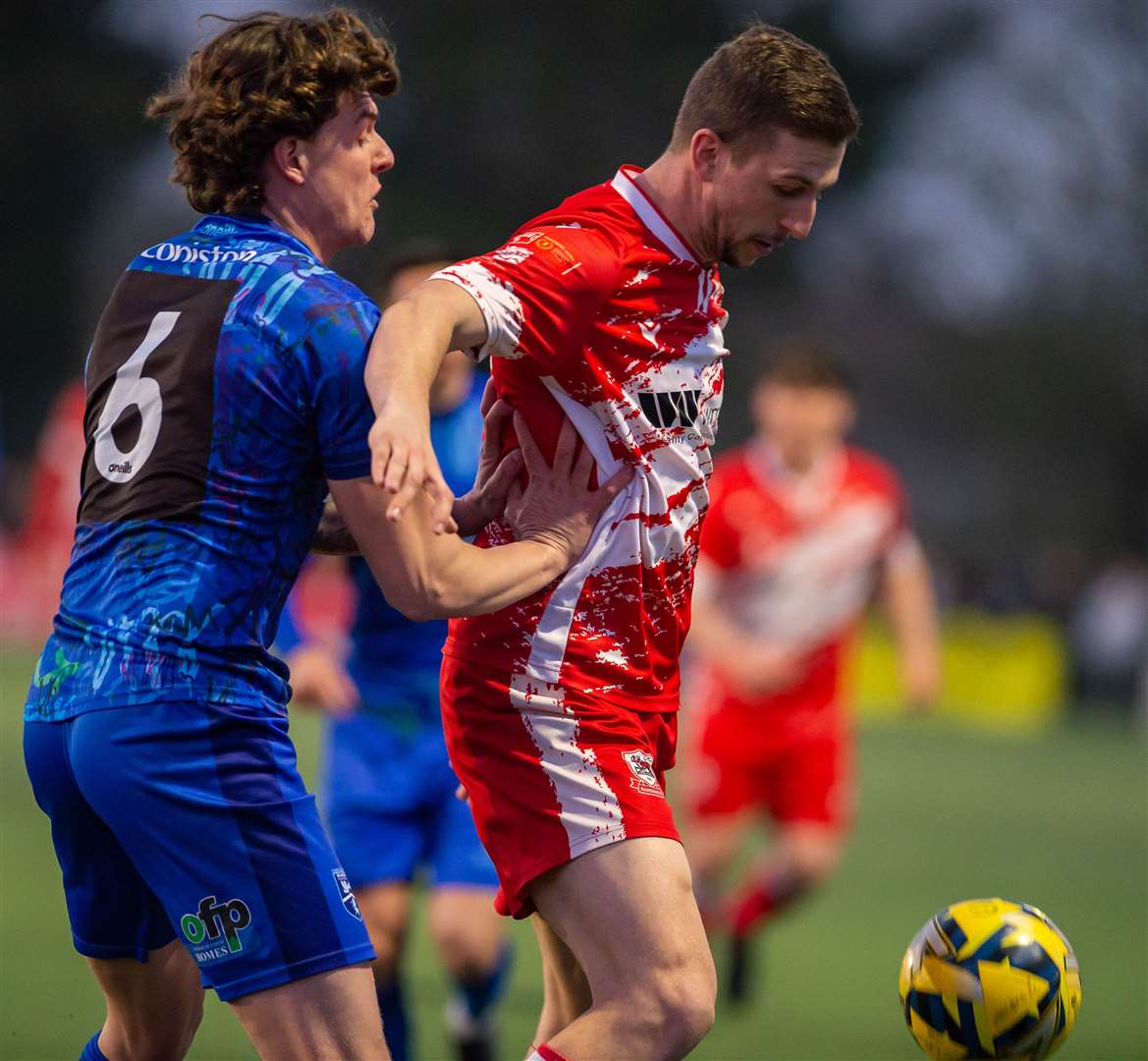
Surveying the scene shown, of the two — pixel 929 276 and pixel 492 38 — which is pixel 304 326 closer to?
pixel 492 38

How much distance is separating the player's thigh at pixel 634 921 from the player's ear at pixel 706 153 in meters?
1.44

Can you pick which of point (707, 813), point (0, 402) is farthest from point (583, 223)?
point (0, 402)

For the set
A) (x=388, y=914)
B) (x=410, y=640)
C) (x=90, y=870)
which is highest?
(x=410, y=640)

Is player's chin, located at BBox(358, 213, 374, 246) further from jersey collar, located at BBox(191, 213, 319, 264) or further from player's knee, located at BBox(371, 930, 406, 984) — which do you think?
player's knee, located at BBox(371, 930, 406, 984)

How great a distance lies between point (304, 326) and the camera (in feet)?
10.6

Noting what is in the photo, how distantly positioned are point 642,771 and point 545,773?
0.22 meters

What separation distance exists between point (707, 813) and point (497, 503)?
5.03 metres

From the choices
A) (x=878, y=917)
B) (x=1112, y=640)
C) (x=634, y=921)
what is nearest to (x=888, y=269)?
(x=1112, y=640)

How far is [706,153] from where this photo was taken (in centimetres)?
393

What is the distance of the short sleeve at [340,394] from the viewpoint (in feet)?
10.6

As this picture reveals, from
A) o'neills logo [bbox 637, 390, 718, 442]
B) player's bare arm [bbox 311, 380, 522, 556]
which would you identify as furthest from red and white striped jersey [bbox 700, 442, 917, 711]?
Answer: player's bare arm [bbox 311, 380, 522, 556]

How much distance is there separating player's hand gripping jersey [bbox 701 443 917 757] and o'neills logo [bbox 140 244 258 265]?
5.49 m

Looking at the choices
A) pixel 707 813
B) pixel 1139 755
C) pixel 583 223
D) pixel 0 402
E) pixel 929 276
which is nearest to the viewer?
pixel 583 223

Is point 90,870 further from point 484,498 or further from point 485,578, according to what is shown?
point 484,498
